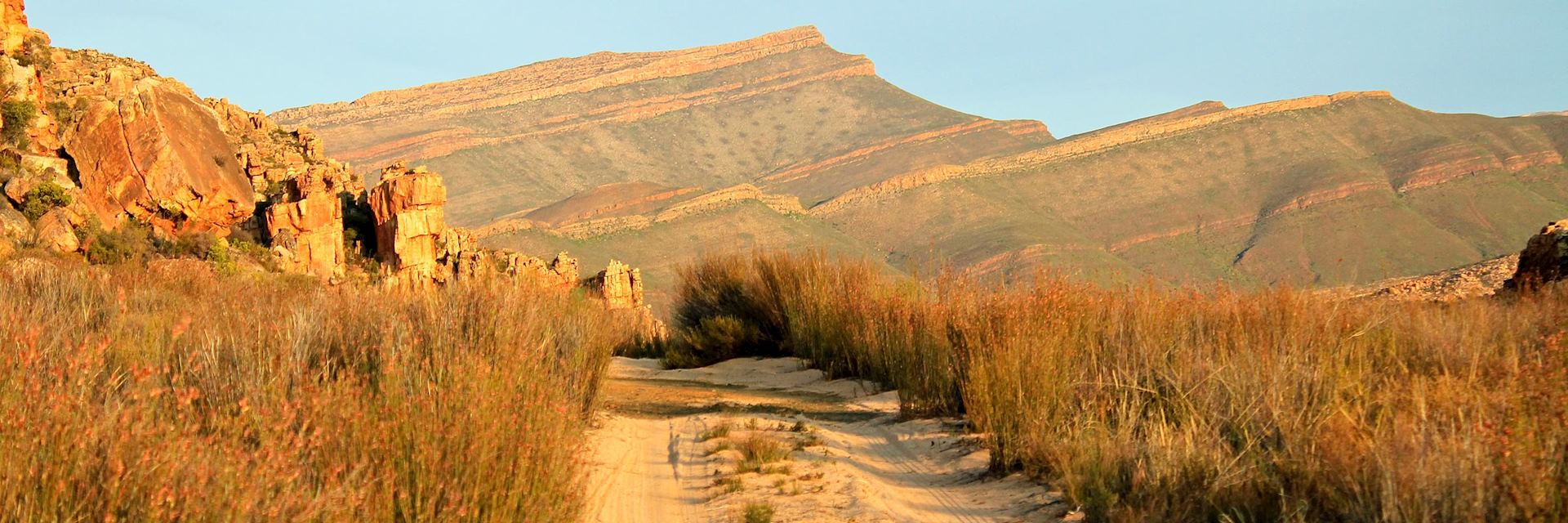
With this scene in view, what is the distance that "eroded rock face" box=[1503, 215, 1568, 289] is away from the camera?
13.4m

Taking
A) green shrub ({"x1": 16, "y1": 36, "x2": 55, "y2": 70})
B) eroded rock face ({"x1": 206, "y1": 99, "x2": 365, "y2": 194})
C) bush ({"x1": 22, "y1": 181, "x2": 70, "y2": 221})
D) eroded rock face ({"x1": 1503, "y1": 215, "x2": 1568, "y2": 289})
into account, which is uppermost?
green shrub ({"x1": 16, "y1": 36, "x2": 55, "y2": 70})

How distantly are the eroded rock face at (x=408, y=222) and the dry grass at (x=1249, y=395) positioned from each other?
1509 centimetres

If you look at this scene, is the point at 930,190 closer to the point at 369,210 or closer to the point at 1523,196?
the point at 1523,196

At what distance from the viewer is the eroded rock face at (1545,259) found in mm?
13359

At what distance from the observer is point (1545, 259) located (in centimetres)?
1390

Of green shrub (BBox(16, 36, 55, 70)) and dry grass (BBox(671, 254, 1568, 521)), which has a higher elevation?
green shrub (BBox(16, 36, 55, 70))

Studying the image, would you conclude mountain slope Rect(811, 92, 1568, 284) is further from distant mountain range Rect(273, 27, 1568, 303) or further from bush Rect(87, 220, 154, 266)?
bush Rect(87, 220, 154, 266)

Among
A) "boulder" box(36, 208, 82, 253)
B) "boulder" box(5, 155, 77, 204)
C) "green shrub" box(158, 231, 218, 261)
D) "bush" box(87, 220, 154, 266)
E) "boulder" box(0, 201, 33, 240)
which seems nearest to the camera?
"boulder" box(0, 201, 33, 240)

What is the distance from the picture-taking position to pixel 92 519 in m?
4.27

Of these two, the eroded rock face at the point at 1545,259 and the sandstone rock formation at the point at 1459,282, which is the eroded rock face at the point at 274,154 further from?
the eroded rock face at the point at 1545,259

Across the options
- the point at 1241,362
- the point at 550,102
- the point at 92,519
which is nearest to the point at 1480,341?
the point at 1241,362

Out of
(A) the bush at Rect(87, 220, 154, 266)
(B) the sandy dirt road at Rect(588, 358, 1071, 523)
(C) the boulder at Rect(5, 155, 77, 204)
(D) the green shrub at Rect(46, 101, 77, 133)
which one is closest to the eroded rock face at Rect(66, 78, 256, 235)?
(D) the green shrub at Rect(46, 101, 77, 133)

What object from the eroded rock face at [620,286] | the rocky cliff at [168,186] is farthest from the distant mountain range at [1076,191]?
the rocky cliff at [168,186]

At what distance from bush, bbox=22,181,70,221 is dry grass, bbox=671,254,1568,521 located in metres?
15.7
